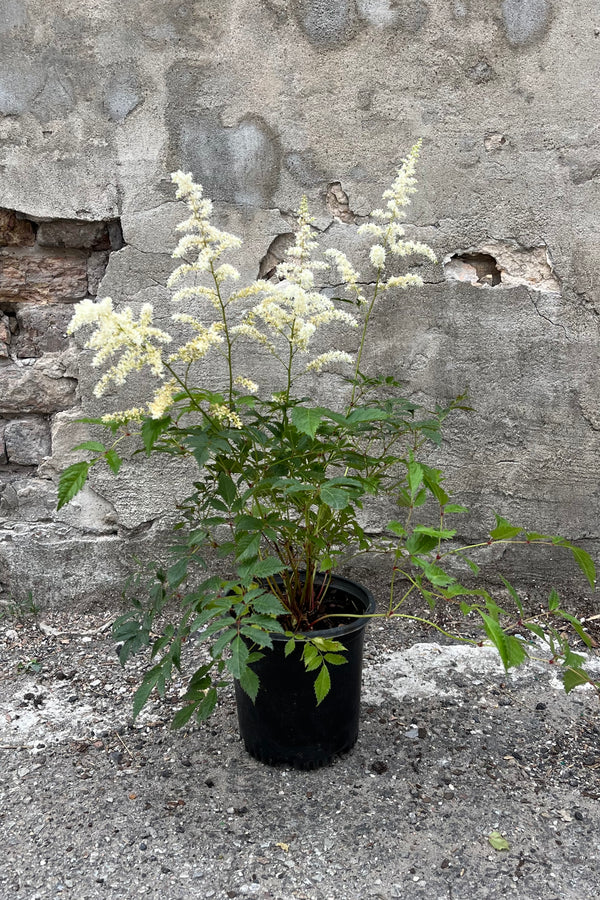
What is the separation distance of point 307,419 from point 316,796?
0.99 m

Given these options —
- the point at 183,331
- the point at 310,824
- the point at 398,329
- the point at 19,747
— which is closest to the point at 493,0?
the point at 398,329

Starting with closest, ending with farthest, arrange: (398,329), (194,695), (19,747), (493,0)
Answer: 1. (194,695)
2. (19,747)
3. (493,0)
4. (398,329)

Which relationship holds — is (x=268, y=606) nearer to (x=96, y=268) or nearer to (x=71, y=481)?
(x=71, y=481)

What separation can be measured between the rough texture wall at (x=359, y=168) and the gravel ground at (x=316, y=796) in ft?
2.39

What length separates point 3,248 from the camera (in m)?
2.43

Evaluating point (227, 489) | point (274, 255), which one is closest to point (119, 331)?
point (227, 489)

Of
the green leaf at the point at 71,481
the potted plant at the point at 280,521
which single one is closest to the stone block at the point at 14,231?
the potted plant at the point at 280,521

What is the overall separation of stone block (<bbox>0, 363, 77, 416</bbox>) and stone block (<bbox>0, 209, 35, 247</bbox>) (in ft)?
1.46

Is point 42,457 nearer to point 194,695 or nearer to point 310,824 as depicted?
point 194,695

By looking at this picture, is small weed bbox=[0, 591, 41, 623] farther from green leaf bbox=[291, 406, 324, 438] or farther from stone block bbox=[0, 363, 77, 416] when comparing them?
green leaf bbox=[291, 406, 324, 438]

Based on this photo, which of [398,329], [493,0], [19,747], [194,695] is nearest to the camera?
[194,695]

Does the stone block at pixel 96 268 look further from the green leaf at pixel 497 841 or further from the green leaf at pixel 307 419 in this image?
the green leaf at pixel 497 841

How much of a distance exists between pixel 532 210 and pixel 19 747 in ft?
7.66

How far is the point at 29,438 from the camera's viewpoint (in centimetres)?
251
